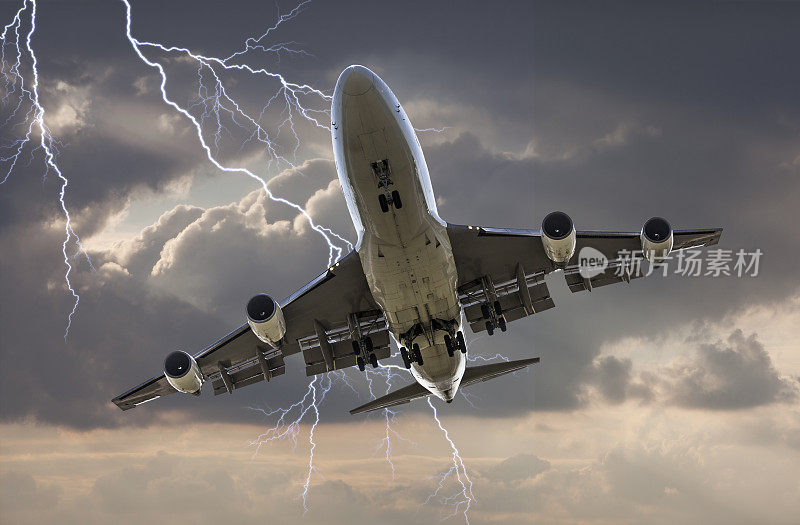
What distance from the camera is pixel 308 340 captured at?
31031 millimetres

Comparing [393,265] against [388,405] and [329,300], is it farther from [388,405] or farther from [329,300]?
[388,405]

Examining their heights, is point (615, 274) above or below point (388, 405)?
above

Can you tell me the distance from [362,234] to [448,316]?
15.7ft

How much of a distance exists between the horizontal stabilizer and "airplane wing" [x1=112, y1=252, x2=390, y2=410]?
5.97 ft

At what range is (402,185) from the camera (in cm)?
2194

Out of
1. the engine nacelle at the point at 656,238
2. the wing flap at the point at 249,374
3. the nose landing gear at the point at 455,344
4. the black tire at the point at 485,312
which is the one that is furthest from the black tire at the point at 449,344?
the wing flap at the point at 249,374

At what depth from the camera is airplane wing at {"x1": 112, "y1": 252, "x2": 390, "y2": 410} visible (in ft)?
92.4

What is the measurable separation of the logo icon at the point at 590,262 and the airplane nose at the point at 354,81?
1223cm

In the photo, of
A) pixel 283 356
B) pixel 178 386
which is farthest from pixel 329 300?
pixel 178 386

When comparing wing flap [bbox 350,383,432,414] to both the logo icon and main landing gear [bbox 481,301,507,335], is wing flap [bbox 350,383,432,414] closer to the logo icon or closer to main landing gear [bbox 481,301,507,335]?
main landing gear [bbox 481,301,507,335]

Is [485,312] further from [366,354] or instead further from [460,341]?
[366,354]

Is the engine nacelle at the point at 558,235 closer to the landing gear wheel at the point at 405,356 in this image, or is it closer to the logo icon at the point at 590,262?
Result: the logo icon at the point at 590,262

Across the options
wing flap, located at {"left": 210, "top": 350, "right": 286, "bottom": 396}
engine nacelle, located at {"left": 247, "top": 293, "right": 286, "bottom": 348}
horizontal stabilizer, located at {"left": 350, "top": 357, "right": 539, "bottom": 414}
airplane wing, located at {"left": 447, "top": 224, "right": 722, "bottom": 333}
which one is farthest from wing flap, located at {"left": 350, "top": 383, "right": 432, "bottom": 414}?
engine nacelle, located at {"left": 247, "top": 293, "right": 286, "bottom": 348}

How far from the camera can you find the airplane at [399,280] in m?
21.5
